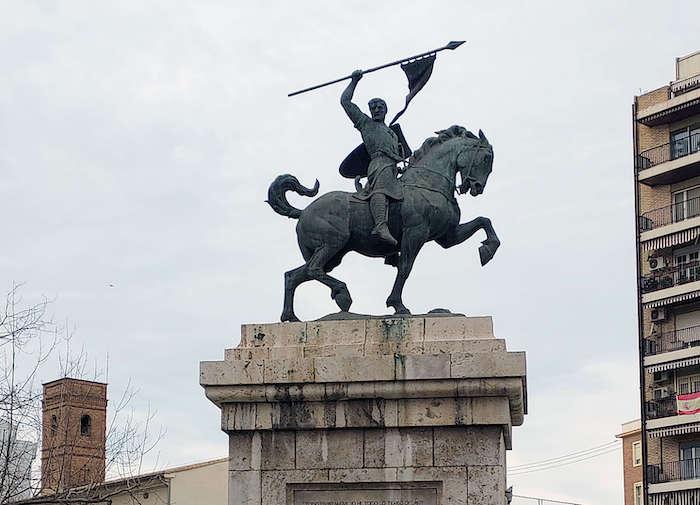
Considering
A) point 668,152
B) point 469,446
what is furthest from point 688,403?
point 469,446

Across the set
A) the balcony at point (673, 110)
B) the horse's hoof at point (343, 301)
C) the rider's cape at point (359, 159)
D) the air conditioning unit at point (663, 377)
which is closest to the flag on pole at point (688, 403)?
the air conditioning unit at point (663, 377)

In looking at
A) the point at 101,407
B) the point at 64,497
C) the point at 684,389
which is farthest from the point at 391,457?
the point at 684,389

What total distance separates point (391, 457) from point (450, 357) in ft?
3.87

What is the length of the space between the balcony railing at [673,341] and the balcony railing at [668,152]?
7353 millimetres

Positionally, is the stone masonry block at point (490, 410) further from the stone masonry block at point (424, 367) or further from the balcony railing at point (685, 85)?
the balcony railing at point (685, 85)

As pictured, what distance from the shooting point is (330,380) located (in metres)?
14.2

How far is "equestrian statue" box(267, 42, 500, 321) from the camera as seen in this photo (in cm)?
1509

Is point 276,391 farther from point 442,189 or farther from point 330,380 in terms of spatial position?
point 442,189

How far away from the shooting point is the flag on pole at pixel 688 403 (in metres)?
55.4

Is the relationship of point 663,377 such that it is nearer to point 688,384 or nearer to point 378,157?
point 688,384

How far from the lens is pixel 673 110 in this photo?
58.8 m

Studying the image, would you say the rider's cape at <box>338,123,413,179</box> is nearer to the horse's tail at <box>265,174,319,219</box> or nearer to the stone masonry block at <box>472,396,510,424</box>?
the horse's tail at <box>265,174,319,219</box>

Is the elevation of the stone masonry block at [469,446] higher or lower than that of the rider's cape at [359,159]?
lower

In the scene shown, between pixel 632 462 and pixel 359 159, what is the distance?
169ft
